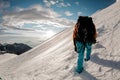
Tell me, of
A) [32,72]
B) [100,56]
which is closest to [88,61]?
[100,56]

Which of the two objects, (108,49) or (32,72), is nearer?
(108,49)

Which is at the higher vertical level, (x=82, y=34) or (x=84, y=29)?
(x=84, y=29)

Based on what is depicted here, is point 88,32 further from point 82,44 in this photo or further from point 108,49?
point 108,49

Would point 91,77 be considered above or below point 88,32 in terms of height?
below

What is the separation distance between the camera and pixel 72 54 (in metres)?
12.7

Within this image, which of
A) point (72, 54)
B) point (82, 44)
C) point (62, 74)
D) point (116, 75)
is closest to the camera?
point (116, 75)

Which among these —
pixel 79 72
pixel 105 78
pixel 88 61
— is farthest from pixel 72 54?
pixel 105 78

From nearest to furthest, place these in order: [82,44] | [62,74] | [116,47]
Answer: [82,44] < [62,74] < [116,47]

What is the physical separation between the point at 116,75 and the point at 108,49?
117 inches

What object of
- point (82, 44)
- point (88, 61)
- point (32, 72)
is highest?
point (82, 44)

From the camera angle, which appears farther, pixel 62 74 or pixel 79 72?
pixel 62 74

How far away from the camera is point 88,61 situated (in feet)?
35.3

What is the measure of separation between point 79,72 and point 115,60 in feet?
6.22

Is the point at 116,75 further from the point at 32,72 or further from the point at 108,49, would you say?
the point at 32,72
